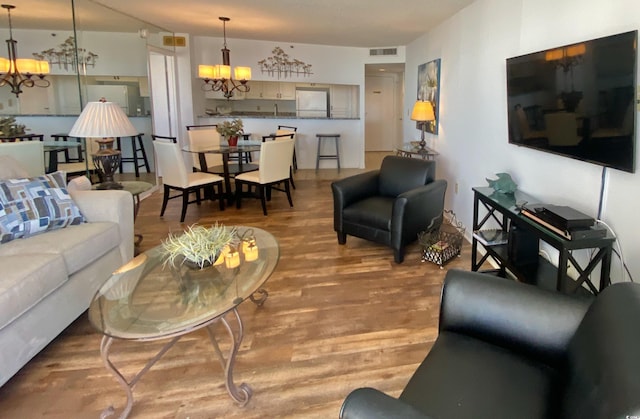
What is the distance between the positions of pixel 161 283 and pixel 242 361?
1.90ft

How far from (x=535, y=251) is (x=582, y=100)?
101 centimetres

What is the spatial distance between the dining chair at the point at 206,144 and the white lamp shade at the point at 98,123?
7.00 feet

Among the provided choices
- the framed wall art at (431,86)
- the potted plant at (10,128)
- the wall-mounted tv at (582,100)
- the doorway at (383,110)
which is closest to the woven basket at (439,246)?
the wall-mounted tv at (582,100)

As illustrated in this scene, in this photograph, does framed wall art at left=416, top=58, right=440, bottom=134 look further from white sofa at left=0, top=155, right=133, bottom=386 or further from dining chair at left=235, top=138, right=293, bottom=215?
white sofa at left=0, top=155, right=133, bottom=386

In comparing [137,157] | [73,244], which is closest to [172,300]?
[73,244]

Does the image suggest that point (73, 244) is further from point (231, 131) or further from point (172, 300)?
point (231, 131)

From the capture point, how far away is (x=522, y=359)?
54.7 inches

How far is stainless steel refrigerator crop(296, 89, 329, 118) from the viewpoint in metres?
9.02

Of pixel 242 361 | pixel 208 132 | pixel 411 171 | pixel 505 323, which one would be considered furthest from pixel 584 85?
pixel 208 132

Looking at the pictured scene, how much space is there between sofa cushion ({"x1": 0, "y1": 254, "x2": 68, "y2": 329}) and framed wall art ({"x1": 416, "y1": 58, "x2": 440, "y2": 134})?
4.30 metres

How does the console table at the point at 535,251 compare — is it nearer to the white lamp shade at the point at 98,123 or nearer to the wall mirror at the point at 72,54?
the white lamp shade at the point at 98,123

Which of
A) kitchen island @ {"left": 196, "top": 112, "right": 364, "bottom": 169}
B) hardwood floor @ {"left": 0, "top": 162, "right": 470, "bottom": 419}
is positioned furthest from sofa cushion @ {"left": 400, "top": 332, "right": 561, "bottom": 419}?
kitchen island @ {"left": 196, "top": 112, "right": 364, "bottom": 169}

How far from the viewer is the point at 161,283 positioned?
200 centimetres

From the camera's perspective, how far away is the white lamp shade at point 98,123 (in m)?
3.08
